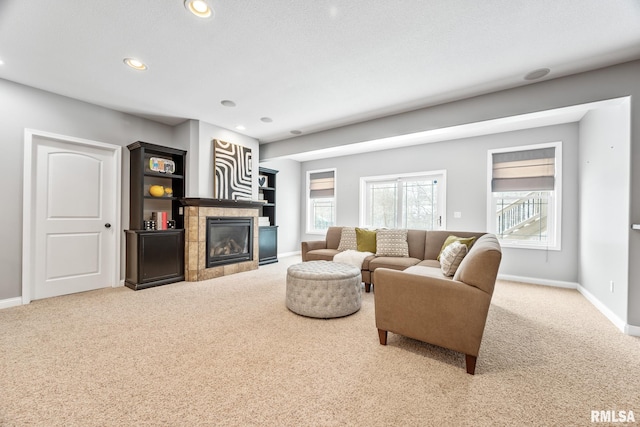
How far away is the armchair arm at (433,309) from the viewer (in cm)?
182

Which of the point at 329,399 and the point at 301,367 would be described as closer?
the point at 329,399

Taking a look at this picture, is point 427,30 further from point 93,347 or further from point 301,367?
point 93,347

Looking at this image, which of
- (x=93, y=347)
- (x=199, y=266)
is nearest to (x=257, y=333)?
(x=93, y=347)

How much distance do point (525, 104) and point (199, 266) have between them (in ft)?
16.1

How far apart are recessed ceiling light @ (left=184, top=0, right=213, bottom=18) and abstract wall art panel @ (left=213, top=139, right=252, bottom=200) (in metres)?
2.71

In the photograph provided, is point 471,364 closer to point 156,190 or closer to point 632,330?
point 632,330

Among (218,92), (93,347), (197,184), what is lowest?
(93,347)

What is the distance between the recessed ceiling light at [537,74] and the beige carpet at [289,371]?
2.57 meters

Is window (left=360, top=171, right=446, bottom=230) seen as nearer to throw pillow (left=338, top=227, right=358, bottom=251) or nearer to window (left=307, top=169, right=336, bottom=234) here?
window (left=307, top=169, right=336, bottom=234)

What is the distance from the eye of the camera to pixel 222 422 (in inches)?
54.3

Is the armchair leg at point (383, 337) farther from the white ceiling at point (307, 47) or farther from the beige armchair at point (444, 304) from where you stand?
the white ceiling at point (307, 47)

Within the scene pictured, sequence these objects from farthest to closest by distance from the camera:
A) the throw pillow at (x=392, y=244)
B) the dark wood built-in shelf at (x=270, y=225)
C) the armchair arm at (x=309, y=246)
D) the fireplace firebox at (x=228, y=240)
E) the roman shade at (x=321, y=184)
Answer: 1. the roman shade at (x=321, y=184)
2. the dark wood built-in shelf at (x=270, y=225)
3. the armchair arm at (x=309, y=246)
4. the fireplace firebox at (x=228, y=240)
5. the throw pillow at (x=392, y=244)

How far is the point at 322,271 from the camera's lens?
296cm

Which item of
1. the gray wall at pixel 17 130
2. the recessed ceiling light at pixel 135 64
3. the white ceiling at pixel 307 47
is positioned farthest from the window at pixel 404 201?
the gray wall at pixel 17 130
